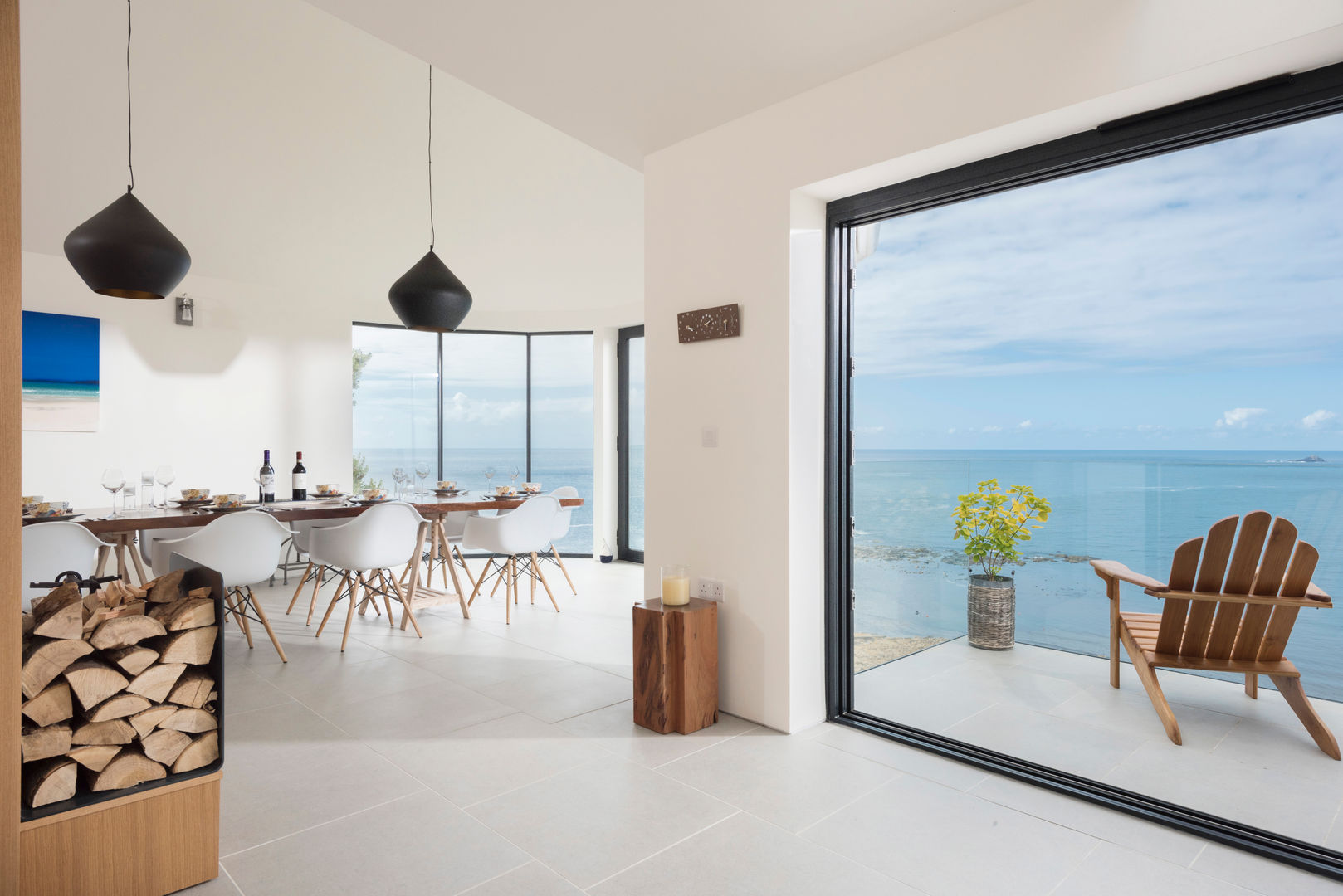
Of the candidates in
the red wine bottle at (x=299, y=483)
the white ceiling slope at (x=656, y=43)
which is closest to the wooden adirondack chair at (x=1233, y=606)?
the white ceiling slope at (x=656, y=43)

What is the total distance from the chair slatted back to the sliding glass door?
16.0 feet

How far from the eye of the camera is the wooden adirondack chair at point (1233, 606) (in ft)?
7.46

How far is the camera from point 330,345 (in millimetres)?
6426

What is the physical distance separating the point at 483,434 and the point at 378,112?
3577 millimetres

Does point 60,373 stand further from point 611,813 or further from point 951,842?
point 951,842

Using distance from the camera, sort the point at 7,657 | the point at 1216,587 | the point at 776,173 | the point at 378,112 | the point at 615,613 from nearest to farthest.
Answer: the point at 7,657
the point at 1216,587
the point at 776,173
the point at 378,112
the point at 615,613

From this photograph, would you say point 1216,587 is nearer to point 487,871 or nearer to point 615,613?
point 487,871

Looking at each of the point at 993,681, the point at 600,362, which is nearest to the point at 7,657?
the point at 993,681

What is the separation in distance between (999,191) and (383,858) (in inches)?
112

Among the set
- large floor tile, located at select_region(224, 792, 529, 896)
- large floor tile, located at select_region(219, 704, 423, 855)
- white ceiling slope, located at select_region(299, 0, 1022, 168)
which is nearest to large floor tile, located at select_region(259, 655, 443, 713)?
large floor tile, located at select_region(219, 704, 423, 855)

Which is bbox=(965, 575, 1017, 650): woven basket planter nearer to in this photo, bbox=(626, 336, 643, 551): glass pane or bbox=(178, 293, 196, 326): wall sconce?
bbox=(626, 336, 643, 551): glass pane

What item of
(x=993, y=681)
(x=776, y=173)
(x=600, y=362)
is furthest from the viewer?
(x=600, y=362)

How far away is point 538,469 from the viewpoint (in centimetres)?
741

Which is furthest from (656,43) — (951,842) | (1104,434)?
(951,842)
